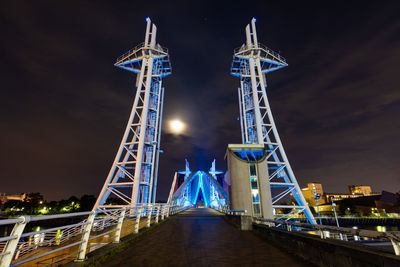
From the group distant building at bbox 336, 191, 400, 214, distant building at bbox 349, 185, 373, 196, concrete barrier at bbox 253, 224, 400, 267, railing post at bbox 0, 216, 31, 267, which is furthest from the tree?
distant building at bbox 349, 185, 373, 196

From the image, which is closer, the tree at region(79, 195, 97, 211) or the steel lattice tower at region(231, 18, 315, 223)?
the steel lattice tower at region(231, 18, 315, 223)

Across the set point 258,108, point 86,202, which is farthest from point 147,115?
point 86,202

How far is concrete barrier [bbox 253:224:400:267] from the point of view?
2.99 meters

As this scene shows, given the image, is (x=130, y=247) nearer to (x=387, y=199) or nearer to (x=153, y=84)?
(x=153, y=84)

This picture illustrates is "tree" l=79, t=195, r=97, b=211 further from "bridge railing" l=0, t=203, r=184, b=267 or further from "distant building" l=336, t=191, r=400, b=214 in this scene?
"distant building" l=336, t=191, r=400, b=214

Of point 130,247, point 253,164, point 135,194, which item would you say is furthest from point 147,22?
point 130,247

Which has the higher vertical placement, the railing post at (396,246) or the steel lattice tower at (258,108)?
the steel lattice tower at (258,108)

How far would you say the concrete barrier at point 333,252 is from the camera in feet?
9.81

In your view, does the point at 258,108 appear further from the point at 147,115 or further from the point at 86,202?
the point at 86,202

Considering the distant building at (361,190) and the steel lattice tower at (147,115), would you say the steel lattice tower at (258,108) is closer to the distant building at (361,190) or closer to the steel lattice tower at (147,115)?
the steel lattice tower at (147,115)

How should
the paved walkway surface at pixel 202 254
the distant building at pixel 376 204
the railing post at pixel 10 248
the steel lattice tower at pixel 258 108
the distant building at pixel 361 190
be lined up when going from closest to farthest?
the railing post at pixel 10 248
the paved walkway surface at pixel 202 254
the steel lattice tower at pixel 258 108
the distant building at pixel 376 204
the distant building at pixel 361 190

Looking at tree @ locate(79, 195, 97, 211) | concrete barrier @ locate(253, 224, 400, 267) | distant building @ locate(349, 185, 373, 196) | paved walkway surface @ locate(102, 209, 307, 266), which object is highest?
distant building @ locate(349, 185, 373, 196)

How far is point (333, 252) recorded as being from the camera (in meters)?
3.83

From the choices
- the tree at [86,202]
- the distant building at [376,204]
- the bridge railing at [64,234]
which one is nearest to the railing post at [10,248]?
the bridge railing at [64,234]
